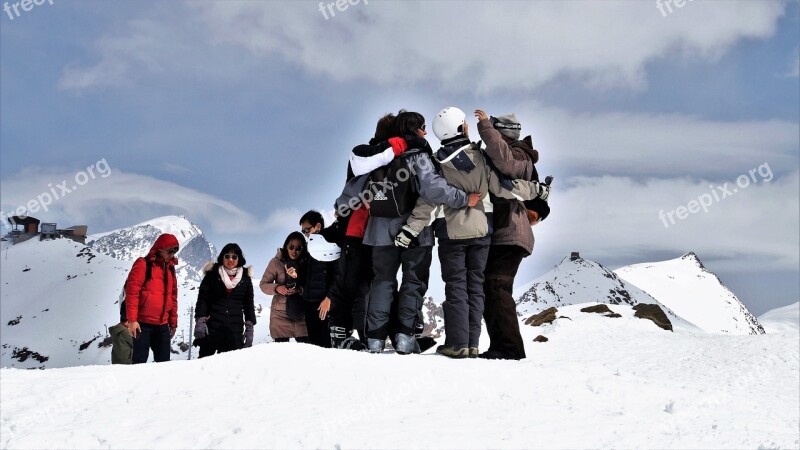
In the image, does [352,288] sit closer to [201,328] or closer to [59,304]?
[201,328]

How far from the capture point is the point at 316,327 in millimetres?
8219

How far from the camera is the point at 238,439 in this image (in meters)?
4.37

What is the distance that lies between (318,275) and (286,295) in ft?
2.33

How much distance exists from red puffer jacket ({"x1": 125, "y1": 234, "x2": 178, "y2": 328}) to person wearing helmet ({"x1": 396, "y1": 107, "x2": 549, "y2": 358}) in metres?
3.70

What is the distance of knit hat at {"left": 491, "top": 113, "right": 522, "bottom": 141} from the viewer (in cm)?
710

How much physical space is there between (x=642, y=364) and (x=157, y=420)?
37.4 feet

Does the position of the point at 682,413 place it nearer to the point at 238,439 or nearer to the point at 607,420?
the point at 607,420

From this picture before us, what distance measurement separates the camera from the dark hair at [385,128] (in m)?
7.18

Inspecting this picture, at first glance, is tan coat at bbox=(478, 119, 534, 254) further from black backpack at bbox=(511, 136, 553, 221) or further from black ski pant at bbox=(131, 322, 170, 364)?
black ski pant at bbox=(131, 322, 170, 364)

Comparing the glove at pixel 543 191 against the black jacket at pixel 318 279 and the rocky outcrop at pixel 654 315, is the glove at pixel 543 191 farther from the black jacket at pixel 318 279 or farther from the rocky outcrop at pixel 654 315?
the rocky outcrop at pixel 654 315

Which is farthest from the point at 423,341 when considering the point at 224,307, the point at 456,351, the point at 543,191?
the point at 224,307

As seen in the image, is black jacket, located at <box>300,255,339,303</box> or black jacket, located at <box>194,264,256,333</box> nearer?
black jacket, located at <box>300,255,339,303</box>

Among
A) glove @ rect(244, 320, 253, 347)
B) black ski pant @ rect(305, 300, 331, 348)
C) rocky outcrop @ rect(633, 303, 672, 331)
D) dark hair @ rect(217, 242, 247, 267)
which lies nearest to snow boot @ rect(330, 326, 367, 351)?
black ski pant @ rect(305, 300, 331, 348)

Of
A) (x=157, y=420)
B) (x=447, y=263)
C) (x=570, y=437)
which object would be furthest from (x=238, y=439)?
(x=447, y=263)
